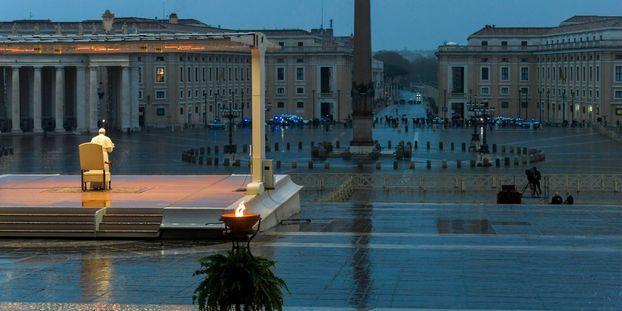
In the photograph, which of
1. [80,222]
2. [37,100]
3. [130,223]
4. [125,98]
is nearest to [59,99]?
[37,100]

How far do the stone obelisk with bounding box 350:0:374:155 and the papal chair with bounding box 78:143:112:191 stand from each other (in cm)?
3226

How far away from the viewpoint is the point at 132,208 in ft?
66.5

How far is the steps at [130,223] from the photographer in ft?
64.2

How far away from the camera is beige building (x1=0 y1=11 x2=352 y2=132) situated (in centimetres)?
8700

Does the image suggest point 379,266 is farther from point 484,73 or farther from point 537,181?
point 484,73

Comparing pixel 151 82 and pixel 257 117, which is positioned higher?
pixel 151 82

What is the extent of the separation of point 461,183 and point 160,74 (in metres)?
66.9

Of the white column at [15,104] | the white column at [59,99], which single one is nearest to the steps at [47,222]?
the white column at [15,104]

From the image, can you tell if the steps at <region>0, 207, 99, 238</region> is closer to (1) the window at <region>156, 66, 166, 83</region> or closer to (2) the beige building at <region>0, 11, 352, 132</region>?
(2) the beige building at <region>0, 11, 352, 132</region>

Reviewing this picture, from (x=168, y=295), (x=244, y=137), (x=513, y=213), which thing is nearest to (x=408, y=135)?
(x=244, y=137)

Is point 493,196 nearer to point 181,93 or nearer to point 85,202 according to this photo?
point 85,202

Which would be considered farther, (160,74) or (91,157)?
(160,74)

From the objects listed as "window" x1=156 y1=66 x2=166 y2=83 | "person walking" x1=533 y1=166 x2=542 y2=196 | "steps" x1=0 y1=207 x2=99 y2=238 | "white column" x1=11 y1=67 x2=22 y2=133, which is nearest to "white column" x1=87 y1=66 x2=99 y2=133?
"white column" x1=11 y1=67 x2=22 y2=133

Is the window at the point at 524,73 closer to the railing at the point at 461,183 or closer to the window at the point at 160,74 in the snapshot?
the window at the point at 160,74
